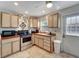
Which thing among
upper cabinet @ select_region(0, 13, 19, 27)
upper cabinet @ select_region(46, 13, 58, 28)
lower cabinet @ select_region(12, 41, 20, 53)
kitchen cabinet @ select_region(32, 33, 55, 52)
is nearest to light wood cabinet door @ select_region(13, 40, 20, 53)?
lower cabinet @ select_region(12, 41, 20, 53)

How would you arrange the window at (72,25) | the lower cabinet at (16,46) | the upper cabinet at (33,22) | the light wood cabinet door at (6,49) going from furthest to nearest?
the upper cabinet at (33,22) → the lower cabinet at (16,46) → the window at (72,25) → the light wood cabinet door at (6,49)

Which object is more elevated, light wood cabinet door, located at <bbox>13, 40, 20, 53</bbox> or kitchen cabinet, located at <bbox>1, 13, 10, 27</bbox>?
kitchen cabinet, located at <bbox>1, 13, 10, 27</bbox>

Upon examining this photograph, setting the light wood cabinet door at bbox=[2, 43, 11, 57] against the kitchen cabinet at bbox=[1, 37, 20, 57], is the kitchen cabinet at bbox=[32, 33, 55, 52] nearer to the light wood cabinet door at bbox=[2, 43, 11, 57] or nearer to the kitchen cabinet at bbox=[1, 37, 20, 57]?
the kitchen cabinet at bbox=[1, 37, 20, 57]

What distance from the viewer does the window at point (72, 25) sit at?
3.56 meters

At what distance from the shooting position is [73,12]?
346 centimetres

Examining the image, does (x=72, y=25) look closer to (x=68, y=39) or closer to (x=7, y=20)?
(x=68, y=39)

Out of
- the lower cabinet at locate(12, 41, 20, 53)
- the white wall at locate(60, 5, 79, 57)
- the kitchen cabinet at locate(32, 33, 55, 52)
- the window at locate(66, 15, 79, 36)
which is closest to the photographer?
the white wall at locate(60, 5, 79, 57)

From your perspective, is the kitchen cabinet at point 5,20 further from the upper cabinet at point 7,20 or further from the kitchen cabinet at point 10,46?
the kitchen cabinet at point 10,46

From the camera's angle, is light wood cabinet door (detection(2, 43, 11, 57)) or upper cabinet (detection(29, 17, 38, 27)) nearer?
light wood cabinet door (detection(2, 43, 11, 57))

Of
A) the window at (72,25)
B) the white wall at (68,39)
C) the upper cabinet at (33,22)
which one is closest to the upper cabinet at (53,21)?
the white wall at (68,39)

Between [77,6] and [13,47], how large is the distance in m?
3.45

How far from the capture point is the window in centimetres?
356

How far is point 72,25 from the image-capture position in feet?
12.5

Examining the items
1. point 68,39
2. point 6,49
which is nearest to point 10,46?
point 6,49
